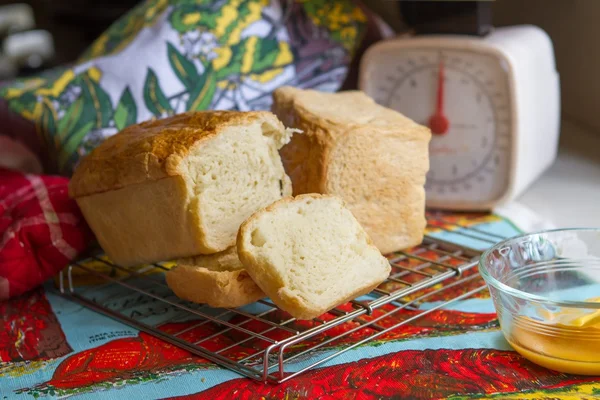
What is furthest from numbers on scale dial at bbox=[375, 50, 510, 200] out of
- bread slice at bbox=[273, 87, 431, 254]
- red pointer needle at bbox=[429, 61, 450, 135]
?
bread slice at bbox=[273, 87, 431, 254]

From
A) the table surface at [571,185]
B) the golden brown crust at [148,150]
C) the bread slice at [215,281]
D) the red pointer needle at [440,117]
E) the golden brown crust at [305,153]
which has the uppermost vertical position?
the golden brown crust at [148,150]

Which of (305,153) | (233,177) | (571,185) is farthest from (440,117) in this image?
(233,177)

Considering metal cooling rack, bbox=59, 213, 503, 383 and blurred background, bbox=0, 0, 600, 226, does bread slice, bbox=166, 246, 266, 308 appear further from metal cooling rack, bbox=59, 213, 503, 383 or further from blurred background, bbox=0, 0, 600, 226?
blurred background, bbox=0, 0, 600, 226

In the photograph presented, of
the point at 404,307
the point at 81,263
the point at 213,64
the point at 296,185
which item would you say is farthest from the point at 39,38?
the point at 404,307

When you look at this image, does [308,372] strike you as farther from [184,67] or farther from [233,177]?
[184,67]

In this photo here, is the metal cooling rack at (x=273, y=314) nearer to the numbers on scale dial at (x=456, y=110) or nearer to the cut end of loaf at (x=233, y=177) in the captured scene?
the cut end of loaf at (x=233, y=177)

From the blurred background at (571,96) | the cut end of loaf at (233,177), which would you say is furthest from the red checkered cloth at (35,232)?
the blurred background at (571,96)
